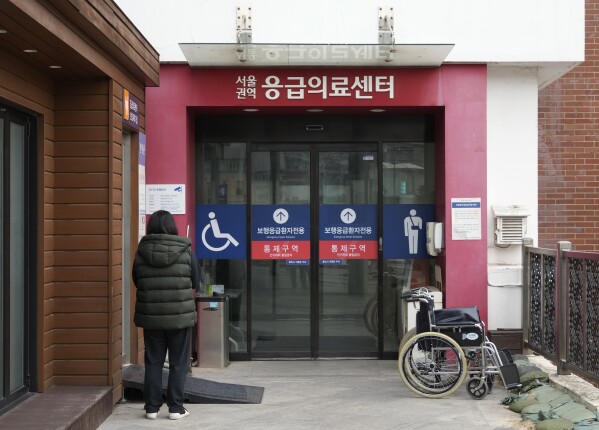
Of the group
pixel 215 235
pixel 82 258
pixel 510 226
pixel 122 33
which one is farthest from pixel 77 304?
pixel 510 226

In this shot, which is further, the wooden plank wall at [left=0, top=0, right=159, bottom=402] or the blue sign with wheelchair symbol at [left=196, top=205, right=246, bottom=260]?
the blue sign with wheelchair symbol at [left=196, top=205, right=246, bottom=260]

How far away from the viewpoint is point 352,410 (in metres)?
8.06

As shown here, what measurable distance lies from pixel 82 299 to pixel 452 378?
11.4 ft

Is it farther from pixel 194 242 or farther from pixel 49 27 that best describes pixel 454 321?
pixel 49 27

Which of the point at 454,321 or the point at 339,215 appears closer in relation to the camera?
the point at 454,321

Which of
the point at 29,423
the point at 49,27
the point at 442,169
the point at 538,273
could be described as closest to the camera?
the point at 49,27

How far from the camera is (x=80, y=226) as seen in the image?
7.85 meters

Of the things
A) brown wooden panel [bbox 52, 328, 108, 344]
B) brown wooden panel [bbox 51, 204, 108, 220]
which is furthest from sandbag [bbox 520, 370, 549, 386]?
brown wooden panel [bbox 51, 204, 108, 220]

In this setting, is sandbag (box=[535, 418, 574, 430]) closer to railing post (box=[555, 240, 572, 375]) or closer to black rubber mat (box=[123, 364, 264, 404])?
railing post (box=[555, 240, 572, 375])

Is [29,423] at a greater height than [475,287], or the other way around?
[475,287]

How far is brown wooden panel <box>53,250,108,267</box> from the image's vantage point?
7828 millimetres

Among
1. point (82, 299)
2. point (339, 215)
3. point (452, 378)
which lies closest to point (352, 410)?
point (452, 378)

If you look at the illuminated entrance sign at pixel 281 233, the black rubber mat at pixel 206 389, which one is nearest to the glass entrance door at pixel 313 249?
the illuminated entrance sign at pixel 281 233

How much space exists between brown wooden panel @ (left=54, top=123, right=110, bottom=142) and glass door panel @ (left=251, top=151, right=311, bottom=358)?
10.3 ft
